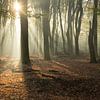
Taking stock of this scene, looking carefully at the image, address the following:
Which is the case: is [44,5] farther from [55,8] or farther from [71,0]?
[55,8]

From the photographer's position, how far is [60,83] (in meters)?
13.7

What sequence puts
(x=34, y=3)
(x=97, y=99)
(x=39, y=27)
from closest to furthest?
(x=97, y=99) → (x=34, y=3) → (x=39, y=27)

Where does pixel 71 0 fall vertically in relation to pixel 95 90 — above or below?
above

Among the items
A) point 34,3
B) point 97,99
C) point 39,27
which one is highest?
point 34,3

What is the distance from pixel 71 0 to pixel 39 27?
13.1m

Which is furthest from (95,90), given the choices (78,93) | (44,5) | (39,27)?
(39,27)

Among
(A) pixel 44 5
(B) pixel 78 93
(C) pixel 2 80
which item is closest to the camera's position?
(B) pixel 78 93

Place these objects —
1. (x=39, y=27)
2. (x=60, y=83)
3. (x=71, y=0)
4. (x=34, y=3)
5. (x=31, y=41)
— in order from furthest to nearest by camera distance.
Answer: (x=31, y=41), (x=39, y=27), (x=34, y=3), (x=71, y=0), (x=60, y=83)

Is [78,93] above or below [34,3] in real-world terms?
below

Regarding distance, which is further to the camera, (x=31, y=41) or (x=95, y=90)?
(x=31, y=41)

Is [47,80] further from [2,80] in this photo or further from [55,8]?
[55,8]

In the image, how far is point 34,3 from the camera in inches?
1754

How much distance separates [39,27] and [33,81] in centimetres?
3974

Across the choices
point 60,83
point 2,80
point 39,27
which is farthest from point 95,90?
point 39,27
